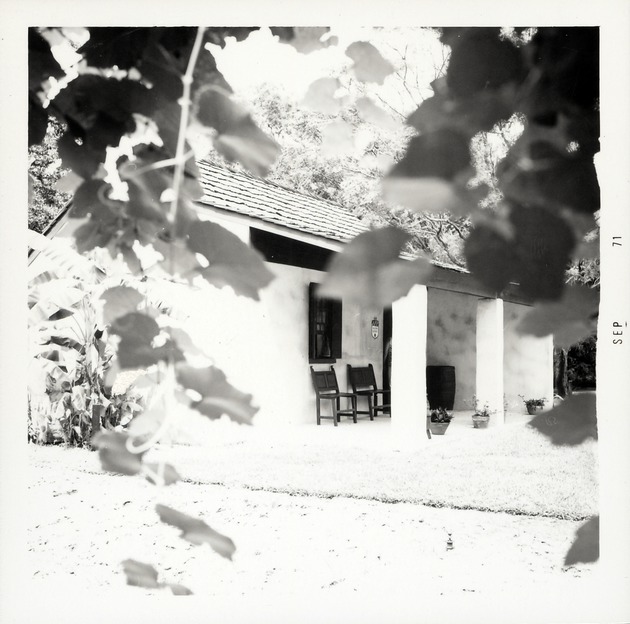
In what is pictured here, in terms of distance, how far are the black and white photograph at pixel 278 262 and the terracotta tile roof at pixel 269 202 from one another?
0.03 meters

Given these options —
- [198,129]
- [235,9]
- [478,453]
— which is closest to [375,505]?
[478,453]

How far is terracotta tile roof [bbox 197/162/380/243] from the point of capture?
7.13 feet

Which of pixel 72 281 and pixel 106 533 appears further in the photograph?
pixel 106 533

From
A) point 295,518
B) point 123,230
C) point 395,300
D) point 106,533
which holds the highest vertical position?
point 123,230

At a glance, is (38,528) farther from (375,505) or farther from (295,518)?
(375,505)

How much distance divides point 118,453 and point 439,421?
5.82 meters

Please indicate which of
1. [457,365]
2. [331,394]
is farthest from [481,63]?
[457,365]

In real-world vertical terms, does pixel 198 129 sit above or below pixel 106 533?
above

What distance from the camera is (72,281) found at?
2318 millimetres

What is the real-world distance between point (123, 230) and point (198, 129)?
23cm

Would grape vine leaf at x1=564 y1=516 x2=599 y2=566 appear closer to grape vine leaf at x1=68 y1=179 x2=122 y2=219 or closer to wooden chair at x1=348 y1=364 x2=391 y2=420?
grape vine leaf at x1=68 y1=179 x2=122 y2=219

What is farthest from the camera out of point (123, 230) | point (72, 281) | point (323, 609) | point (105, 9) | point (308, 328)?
point (308, 328)

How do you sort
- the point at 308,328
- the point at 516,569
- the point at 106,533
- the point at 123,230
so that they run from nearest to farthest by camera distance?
1. the point at 123,230
2. the point at 106,533
3. the point at 516,569
4. the point at 308,328

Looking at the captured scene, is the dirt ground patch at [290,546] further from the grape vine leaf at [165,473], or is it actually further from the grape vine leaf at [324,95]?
the grape vine leaf at [324,95]
